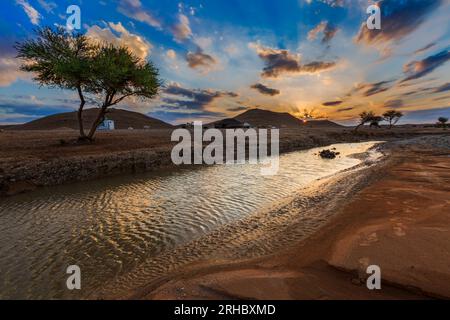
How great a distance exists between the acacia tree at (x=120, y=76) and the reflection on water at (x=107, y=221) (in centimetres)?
1247

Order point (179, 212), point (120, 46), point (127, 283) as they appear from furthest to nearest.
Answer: point (120, 46), point (179, 212), point (127, 283)

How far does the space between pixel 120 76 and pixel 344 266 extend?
25.9 metres

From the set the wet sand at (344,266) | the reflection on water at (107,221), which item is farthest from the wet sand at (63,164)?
the wet sand at (344,266)

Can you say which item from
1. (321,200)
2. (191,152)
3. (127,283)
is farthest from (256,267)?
(191,152)

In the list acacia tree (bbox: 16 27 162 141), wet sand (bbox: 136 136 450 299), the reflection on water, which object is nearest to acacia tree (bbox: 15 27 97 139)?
acacia tree (bbox: 16 27 162 141)

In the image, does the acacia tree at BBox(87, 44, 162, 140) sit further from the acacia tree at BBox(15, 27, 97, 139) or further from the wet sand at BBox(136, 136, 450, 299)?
the wet sand at BBox(136, 136, 450, 299)

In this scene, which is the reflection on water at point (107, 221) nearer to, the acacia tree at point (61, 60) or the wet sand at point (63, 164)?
the wet sand at point (63, 164)

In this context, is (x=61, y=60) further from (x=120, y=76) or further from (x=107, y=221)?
(x=107, y=221)

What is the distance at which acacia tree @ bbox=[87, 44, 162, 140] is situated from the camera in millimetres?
23672

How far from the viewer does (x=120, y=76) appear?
24719mm

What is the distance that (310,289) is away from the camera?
4559 millimetres

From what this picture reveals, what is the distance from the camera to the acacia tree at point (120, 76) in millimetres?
23672

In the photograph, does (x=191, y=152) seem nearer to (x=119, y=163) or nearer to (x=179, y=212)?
(x=119, y=163)

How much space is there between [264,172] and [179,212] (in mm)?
10148
